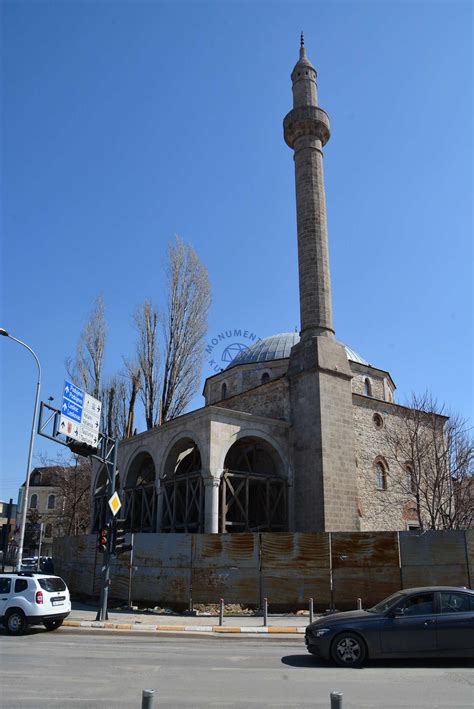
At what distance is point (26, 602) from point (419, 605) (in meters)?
7.49

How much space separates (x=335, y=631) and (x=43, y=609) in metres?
6.27

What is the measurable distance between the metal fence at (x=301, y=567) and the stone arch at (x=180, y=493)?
4314 millimetres

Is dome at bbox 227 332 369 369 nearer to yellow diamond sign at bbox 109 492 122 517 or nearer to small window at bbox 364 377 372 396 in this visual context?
small window at bbox 364 377 372 396

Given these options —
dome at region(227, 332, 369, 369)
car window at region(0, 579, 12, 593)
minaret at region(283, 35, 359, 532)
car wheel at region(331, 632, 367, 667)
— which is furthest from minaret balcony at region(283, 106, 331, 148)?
car wheel at region(331, 632, 367, 667)

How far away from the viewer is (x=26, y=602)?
34.7 feet

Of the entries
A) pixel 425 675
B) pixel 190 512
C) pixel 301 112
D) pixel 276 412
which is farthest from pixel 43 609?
pixel 301 112

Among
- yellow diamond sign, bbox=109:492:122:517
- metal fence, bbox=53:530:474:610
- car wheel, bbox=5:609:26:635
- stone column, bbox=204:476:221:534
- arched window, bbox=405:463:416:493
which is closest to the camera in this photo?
car wheel, bbox=5:609:26:635

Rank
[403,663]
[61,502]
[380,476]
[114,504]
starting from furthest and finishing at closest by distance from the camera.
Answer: [61,502] < [380,476] < [114,504] < [403,663]

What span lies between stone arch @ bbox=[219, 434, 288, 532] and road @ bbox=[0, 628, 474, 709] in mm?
9972

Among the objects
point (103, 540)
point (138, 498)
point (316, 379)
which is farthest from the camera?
point (138, 498)

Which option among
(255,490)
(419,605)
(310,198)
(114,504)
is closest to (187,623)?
(114,504)

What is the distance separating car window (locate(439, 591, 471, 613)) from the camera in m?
7.58

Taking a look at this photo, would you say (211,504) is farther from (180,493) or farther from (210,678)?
(210,678)

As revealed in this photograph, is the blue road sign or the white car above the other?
the blue road sign
